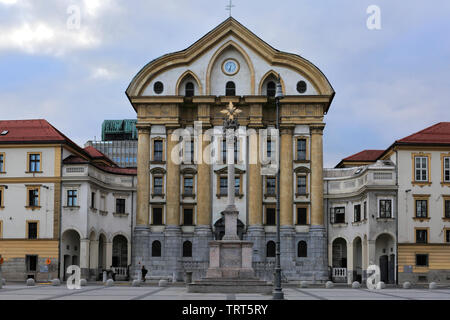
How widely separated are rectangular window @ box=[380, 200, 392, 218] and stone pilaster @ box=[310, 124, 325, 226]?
26.0 feet

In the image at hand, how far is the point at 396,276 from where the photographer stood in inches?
2667

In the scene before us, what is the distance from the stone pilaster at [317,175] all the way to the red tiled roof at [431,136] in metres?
9.71

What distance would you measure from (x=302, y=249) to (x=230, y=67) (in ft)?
68.9

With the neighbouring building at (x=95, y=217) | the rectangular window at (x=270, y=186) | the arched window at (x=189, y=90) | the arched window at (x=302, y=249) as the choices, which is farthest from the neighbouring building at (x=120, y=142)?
the arched window at (x=302, y=249)

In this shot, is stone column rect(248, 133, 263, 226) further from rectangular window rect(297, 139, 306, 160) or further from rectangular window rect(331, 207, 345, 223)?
rectangular window rect(331, 207, 345, 223)

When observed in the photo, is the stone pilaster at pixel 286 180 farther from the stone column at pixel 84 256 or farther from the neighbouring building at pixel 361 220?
the stone column at pixel 84 256

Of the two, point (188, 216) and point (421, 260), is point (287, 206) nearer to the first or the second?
point (188, 216)

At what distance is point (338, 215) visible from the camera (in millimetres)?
76500

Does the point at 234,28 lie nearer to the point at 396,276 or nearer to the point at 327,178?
the point at 327,178

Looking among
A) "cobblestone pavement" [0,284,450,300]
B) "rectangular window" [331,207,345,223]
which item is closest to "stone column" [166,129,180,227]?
"rectangular window" [331,207,345,223]

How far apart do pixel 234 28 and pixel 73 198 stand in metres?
25.1

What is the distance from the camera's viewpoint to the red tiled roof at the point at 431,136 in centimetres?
6962

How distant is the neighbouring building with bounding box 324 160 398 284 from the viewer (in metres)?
68.9
